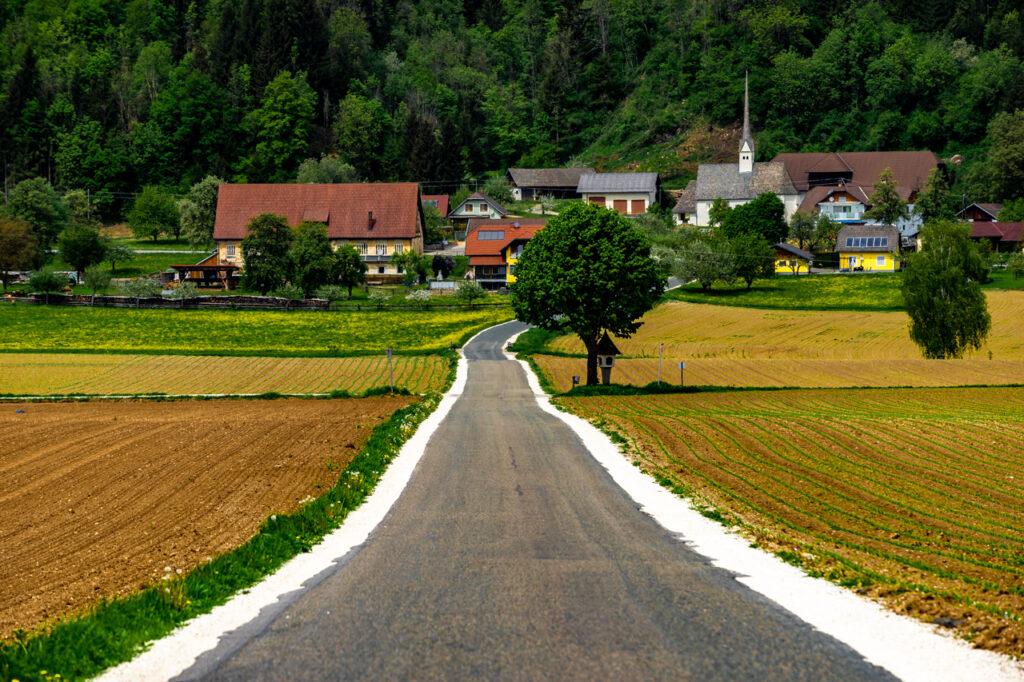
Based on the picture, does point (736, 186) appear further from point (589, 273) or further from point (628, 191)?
point (589, 273)

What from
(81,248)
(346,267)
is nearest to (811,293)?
(346,267)

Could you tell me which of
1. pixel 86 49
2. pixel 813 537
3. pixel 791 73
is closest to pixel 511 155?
pixel 791 73

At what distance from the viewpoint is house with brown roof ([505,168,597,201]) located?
15800 cm

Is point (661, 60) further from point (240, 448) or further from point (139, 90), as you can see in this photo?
point (240, 448)

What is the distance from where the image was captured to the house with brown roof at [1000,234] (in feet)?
391

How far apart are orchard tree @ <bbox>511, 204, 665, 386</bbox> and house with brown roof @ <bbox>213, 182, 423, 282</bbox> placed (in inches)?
2661

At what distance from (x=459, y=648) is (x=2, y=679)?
433cm

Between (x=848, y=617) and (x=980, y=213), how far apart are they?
13531cm

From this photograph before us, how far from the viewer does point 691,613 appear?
10.5m

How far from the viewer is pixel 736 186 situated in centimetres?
14238

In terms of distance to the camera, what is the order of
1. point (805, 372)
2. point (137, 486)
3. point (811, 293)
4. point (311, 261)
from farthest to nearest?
point (811, 293) → point (311, 261) → point (805, 372) → point (137, 486)

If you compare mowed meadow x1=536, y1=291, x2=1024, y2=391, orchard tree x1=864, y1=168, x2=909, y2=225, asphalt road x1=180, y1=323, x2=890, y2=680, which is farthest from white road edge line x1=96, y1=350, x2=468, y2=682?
orchard tree x1=864, y1=168, x2=909, y2=225

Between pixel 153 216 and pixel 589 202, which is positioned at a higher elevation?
pixel 589 202

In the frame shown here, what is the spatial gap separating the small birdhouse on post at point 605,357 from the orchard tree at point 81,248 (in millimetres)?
76597
